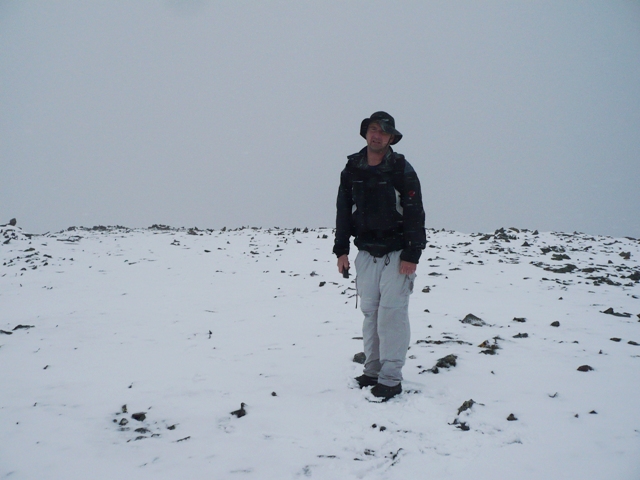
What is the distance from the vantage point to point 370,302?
15.2 feet

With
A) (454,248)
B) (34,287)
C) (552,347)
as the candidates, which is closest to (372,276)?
(552,347)

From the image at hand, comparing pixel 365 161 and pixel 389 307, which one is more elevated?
pixel 365 161

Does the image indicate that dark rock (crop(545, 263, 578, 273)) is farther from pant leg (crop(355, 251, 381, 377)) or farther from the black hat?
the black hat

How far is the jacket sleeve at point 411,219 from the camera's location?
433cm

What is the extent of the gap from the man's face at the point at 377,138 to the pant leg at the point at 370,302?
127cm

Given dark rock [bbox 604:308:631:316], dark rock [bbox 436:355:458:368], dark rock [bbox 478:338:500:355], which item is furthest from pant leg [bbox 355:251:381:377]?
dark rock [bbox 604:308:631:316]

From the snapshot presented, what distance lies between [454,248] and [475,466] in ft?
39.3

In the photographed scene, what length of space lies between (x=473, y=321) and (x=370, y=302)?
3.24m

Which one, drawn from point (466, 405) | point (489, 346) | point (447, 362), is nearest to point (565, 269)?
point (489, 346)

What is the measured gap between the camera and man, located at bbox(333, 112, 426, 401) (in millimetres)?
4402

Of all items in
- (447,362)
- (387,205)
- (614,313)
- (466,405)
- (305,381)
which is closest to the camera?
(466,405)

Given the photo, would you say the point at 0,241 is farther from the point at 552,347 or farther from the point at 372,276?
the point at 552,347

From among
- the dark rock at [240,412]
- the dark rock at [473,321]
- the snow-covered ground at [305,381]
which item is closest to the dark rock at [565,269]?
the snow-covered ground at [305,381]

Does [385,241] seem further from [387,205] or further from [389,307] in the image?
[389,307]
